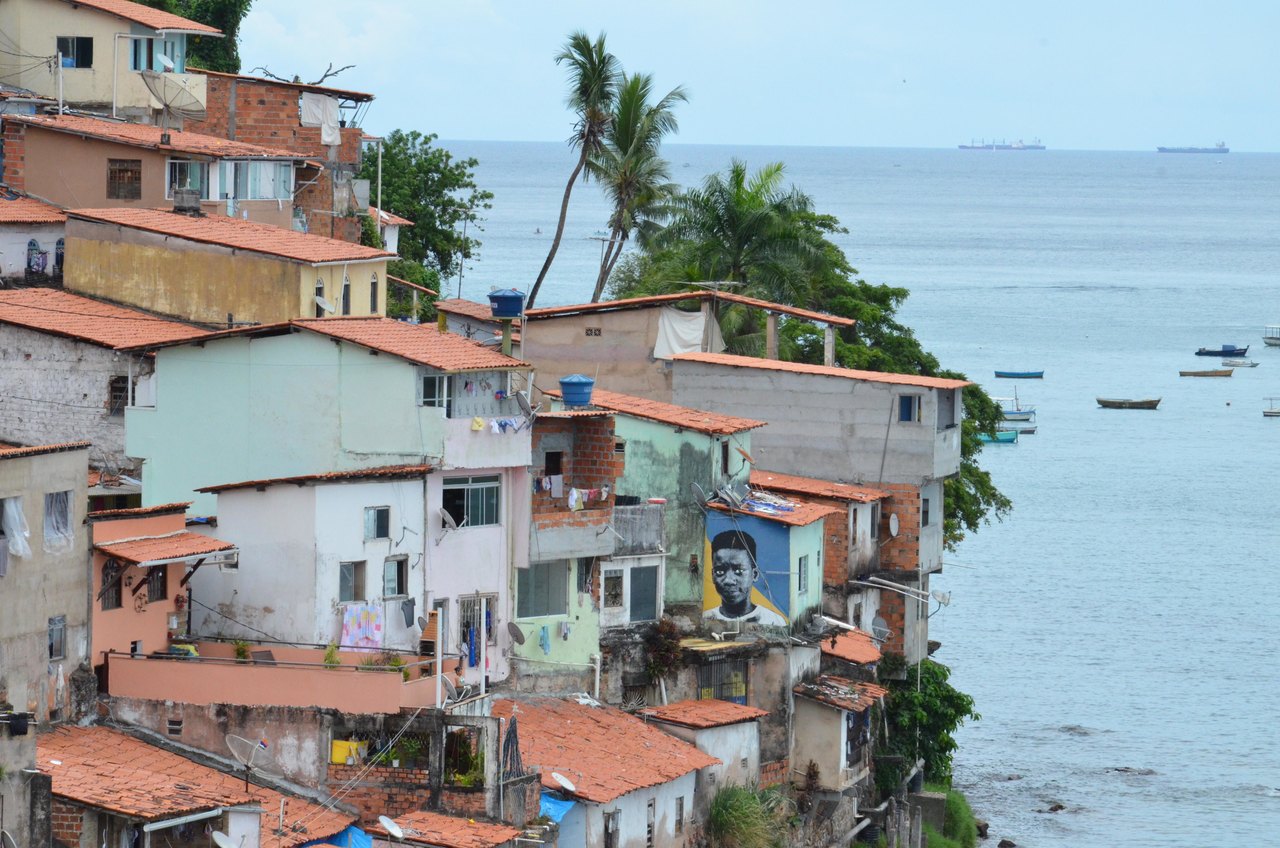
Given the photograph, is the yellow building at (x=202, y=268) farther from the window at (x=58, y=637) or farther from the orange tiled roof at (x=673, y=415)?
the window at (x=58, y=637)

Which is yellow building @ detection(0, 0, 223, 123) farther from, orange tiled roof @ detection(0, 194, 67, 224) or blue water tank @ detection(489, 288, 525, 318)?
blue water tank @ detection(489, 288, 525, 318)

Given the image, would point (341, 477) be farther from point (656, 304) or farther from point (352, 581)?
point (656, 304)

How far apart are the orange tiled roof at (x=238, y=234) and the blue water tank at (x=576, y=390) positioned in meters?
6.21

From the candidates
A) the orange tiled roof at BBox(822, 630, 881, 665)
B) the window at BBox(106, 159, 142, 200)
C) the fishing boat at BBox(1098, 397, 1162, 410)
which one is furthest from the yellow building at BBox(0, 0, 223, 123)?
the fishing boat at BBox(1098, 397, 1162, 410)

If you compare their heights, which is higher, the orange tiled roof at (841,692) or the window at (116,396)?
the window at (116,396)

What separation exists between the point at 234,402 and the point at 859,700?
14.1 metres


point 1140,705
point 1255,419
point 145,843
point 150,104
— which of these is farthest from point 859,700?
point 1255,419

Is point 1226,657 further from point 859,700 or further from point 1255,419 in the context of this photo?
point 1255,419

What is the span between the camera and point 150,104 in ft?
203

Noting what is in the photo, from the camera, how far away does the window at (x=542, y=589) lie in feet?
145

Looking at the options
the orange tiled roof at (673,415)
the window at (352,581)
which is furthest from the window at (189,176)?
the window at (352,581)

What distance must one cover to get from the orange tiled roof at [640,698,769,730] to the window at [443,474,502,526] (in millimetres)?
4897

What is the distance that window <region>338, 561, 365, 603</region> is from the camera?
40344 mm

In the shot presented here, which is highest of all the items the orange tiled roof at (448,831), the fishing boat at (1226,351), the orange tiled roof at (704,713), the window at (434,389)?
the window at (434,389)
